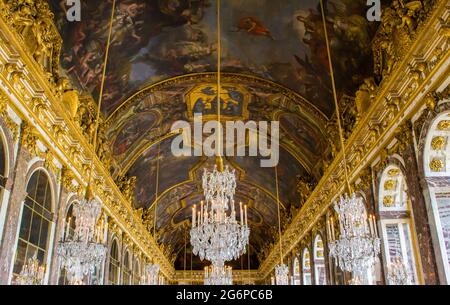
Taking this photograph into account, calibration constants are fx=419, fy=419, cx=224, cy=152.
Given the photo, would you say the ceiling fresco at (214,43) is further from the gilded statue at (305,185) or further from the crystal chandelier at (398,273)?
the crystal chandelier at (398,273)

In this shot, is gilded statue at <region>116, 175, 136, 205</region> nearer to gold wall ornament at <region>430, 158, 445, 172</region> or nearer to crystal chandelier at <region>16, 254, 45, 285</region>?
crystal chandelier at <region>16, 254, 45, 285</region>

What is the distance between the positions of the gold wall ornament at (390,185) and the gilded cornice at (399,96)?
0.77 meters

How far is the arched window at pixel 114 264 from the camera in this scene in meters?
15.8

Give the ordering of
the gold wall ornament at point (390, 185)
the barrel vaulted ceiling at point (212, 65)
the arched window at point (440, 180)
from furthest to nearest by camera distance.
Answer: the barrel vaulted ceiling at point (212, 65)
the gold wall ornament at point (390, 185)
the arched window at point (440, 180)

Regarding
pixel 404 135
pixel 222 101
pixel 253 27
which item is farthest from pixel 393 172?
pixel 222 101

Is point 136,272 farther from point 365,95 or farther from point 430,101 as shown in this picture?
point 430,101

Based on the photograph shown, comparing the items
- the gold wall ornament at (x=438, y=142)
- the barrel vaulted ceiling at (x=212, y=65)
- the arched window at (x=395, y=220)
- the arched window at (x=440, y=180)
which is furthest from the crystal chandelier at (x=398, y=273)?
the barrel vaulted ceiling at (x=212, y=65)

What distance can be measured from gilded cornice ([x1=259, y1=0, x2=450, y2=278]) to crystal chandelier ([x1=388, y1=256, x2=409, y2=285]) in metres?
2.75

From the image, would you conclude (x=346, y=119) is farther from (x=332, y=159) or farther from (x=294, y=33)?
(x=294, y=33)

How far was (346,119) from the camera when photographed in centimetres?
1292

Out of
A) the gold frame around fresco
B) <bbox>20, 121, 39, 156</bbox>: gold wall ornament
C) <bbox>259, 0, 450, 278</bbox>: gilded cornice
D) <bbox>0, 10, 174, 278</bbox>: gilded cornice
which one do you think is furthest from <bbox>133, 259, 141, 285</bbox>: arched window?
<bbox>20, 121, 39, 156</bbox>: gold wall ornament

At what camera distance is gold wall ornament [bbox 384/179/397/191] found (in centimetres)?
1041

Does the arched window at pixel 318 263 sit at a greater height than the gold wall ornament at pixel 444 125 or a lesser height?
lesser

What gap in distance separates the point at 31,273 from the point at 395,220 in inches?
336
